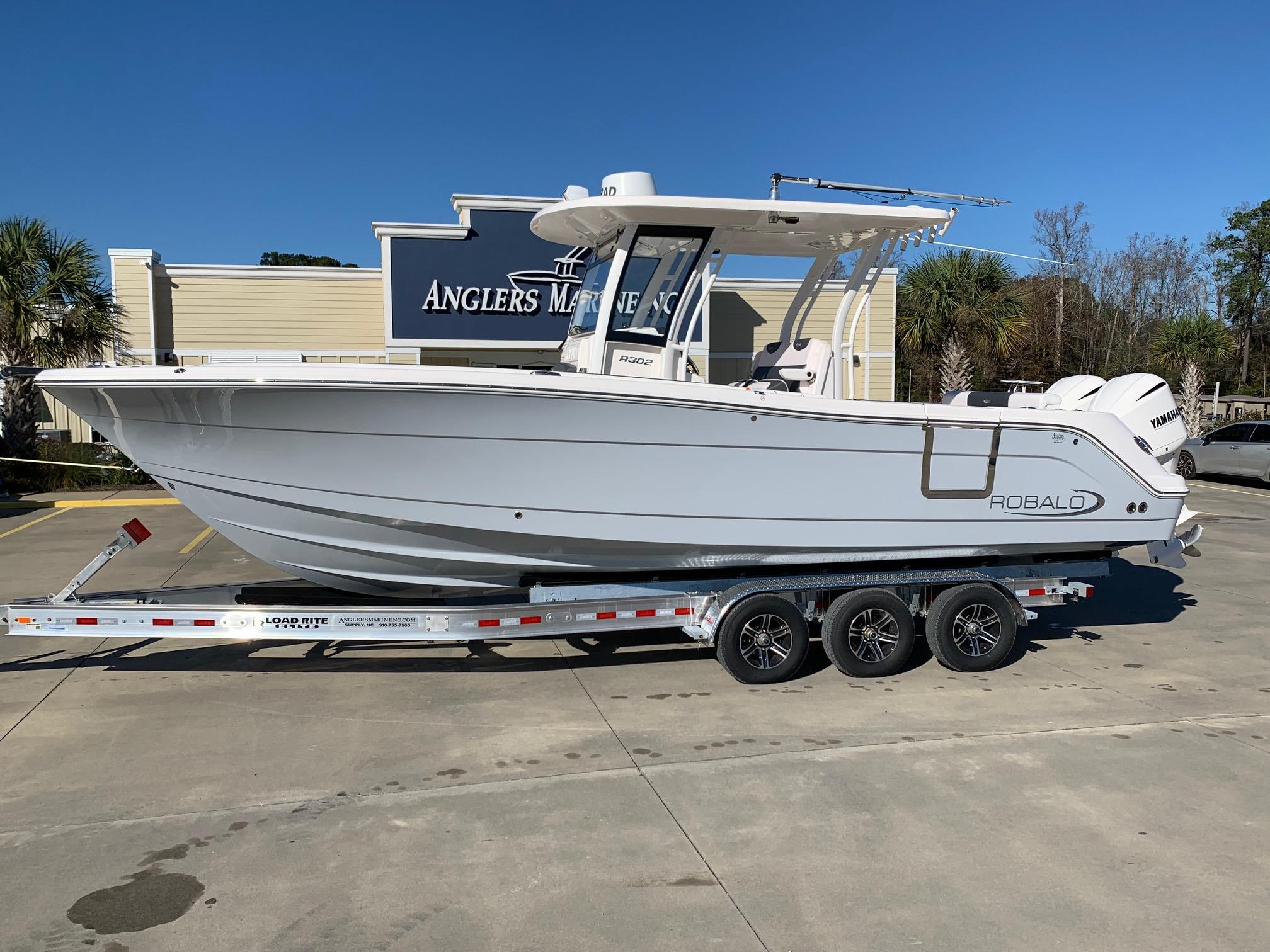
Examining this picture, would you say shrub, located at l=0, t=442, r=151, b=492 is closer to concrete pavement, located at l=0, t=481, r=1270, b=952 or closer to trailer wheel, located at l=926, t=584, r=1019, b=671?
concrete pavement, located at l=0, t=481, r=1270, b=952

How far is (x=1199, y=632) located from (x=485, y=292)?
42.2ft

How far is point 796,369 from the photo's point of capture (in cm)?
630

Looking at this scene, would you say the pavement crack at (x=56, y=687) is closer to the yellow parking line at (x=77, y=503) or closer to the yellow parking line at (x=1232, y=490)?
the yellow parking line at (x=77, y=503)

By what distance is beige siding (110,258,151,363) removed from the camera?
17.4 metres

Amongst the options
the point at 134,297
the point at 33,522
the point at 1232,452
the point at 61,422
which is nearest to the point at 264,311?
the point at 134,297

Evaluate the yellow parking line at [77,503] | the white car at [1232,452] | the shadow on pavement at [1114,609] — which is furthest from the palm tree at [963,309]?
the yellow parking line at [77,503]

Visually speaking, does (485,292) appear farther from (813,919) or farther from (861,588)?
(813,919)

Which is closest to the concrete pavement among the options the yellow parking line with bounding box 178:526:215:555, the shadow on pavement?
the shadow on pavement

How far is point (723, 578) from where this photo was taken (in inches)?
238

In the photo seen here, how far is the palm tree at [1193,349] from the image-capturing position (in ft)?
75.7

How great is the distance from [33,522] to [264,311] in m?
6.45

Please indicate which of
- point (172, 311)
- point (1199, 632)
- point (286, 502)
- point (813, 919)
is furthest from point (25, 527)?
point (1199, 632)

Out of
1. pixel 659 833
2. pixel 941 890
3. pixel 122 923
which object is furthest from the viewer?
pixel 659 833

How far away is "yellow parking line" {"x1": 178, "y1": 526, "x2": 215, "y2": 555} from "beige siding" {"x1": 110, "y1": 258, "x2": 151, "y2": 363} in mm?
6849
